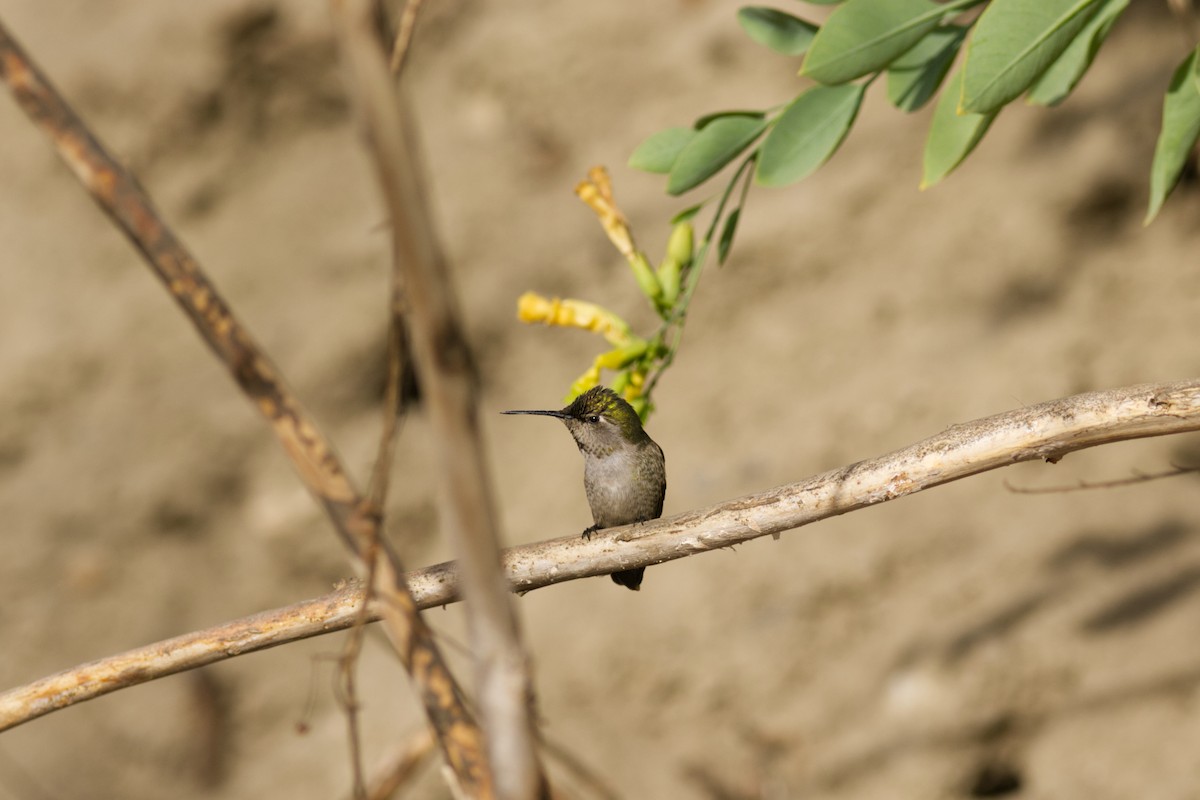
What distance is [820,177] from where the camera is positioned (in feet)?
14.8

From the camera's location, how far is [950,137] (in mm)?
2172

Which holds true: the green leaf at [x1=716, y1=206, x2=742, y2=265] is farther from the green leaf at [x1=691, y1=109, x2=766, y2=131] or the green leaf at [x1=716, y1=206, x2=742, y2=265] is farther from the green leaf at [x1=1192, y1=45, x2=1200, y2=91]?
the green leaf at [x1=1192, y1=45, x2=1200, y2=91]

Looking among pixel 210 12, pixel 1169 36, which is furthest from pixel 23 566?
pixel 1169 36

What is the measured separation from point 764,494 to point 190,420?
3360mm

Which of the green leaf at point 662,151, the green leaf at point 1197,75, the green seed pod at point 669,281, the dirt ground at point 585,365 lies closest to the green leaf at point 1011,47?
the green leaf at point 1197,75

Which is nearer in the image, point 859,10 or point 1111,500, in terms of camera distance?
point 859,10

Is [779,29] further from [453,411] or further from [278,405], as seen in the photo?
[453,411]

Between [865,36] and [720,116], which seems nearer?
[865,36]

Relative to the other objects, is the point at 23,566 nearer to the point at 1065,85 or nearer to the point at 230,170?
the point at 230,170

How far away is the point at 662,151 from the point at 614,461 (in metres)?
1.11

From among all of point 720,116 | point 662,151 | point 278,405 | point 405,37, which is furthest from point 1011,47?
point 278,405

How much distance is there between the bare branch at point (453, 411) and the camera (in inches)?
31.3

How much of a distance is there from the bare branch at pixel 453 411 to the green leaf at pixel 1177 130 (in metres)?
1.74

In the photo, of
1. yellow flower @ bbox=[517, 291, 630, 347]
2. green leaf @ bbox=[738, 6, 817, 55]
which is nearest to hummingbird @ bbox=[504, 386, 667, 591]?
yellow flower @ bbox=[517, 291, 630, 347]
